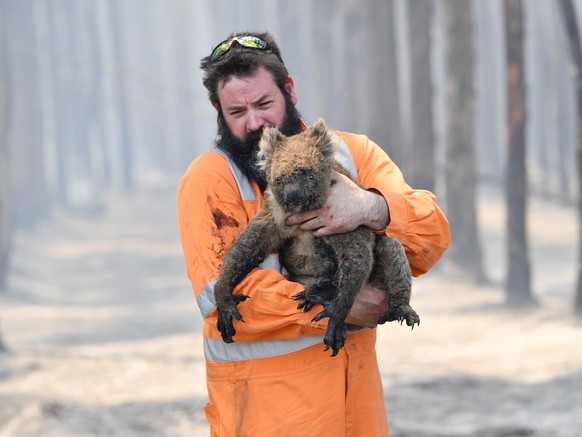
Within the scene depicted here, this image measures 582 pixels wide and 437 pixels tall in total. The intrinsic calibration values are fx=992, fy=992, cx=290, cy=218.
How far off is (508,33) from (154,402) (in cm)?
737

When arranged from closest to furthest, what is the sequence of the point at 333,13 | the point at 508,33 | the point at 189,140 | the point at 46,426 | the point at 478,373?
the point at 46,426 < the point at 478,373 < the point at 508,33 < the point at 333,13 < the point at 189,140

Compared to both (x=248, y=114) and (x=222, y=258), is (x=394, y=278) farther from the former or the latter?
(x=248, y=114)

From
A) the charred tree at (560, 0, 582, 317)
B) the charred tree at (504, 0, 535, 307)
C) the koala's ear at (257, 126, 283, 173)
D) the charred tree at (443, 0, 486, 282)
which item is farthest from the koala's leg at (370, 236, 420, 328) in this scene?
the charred tree at (443, 0, 486, 282)

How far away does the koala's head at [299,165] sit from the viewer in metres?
3.31

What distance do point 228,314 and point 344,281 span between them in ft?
1.30

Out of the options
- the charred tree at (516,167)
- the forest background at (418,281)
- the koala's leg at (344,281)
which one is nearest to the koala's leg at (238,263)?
the koala's leg at (344,281)

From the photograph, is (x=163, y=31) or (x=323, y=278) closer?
(x=323, y=278)

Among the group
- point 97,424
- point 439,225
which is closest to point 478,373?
point 97,424

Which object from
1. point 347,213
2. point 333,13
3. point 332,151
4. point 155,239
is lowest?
point 155,239

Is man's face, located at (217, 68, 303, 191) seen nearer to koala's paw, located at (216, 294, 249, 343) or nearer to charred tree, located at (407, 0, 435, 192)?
koala's paw, located at (216, 294, 249, 343)

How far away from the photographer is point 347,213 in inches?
132

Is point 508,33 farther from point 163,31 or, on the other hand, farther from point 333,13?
point 163,31

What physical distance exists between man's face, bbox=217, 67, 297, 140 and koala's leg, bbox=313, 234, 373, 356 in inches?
19.8

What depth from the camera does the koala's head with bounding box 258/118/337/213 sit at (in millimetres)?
3312
